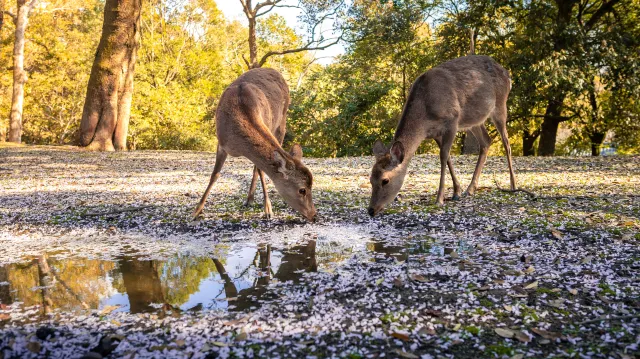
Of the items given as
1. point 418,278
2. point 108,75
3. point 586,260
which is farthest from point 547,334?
point 108,75

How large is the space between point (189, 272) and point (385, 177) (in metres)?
3.46

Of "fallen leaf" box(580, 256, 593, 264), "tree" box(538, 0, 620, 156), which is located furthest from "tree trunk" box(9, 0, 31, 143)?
"fallen leaf" box(580, 256, 593, 264)

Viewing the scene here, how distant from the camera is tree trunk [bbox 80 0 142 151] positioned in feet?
66.7

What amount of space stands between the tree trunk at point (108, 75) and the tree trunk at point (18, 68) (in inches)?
460

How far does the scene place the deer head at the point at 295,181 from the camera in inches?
264

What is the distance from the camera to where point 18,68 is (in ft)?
94.7

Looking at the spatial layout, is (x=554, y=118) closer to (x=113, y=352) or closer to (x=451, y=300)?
(x=451, y=300)

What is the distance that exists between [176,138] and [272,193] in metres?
26.6

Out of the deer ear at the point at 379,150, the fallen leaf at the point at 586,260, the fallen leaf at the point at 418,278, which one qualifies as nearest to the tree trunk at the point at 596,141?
the deer ear at the point at 379,150

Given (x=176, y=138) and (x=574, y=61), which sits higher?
(x=574, y=61)

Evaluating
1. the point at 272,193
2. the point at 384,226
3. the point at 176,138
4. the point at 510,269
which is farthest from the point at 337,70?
the point at 510,269

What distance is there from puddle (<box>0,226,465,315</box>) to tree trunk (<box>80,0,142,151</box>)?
16358mm

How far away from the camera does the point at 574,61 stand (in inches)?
759

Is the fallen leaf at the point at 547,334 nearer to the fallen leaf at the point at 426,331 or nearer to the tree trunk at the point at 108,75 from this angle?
the fallen leaf at the point at 426,331
